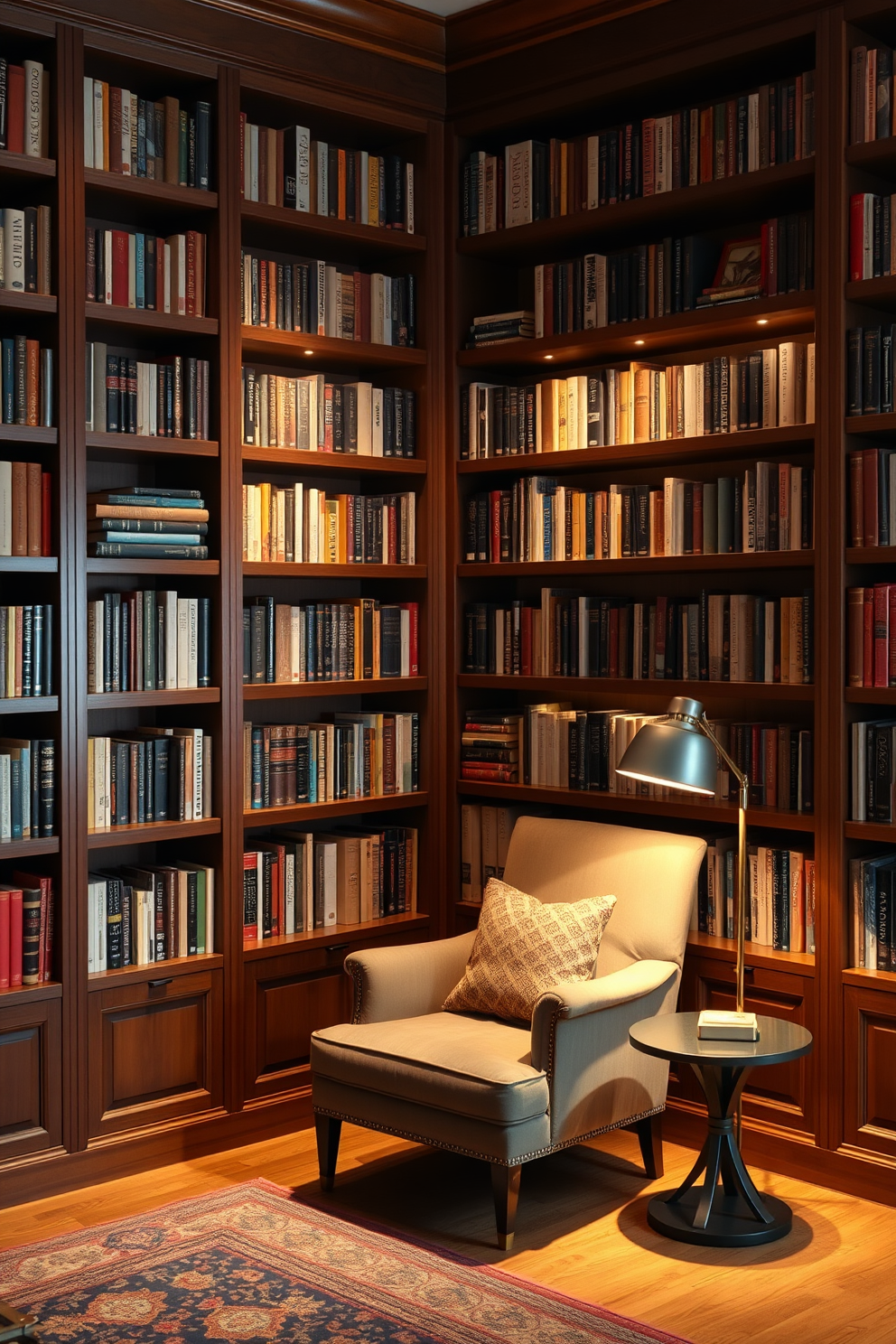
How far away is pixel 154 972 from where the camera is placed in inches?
155

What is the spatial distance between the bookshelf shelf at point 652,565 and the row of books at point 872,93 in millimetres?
1054

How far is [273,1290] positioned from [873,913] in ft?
5.64

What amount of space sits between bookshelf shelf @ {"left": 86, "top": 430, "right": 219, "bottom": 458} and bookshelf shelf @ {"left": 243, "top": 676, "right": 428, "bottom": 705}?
0.68 m

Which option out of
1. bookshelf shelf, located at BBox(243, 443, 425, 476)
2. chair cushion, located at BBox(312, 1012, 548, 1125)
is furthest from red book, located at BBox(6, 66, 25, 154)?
chair cushion, located at BBox(312, 1012, 548, 1125)

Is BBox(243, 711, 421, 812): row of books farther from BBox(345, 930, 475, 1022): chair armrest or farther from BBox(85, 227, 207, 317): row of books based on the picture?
BBox(85, 227, 207, 317): row of books

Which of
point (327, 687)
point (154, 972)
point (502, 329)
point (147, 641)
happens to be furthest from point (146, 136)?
point (154, 972)

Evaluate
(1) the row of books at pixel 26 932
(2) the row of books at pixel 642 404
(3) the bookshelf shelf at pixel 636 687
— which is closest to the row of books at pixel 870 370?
(2) the row of books at pixel 642 404

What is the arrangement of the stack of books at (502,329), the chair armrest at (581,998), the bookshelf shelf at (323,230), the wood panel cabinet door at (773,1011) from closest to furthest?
the chair armrest at (581,998)
the wood panel cabinet door at (773,1011)
the bookshelf shelf at (323,230)
the stack of books at (502,329)

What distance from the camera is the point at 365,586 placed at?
16.0 feet

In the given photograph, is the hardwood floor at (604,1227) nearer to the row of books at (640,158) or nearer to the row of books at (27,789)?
the row of books at (27,789)

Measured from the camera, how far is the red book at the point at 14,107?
365cm

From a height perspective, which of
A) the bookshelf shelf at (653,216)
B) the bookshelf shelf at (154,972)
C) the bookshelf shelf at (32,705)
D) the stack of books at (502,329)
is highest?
the bookshelf shelf at (653,216)

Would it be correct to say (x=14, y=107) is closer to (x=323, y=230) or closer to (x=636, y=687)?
(x=323, y=230)

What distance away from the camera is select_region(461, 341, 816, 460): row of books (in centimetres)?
383
